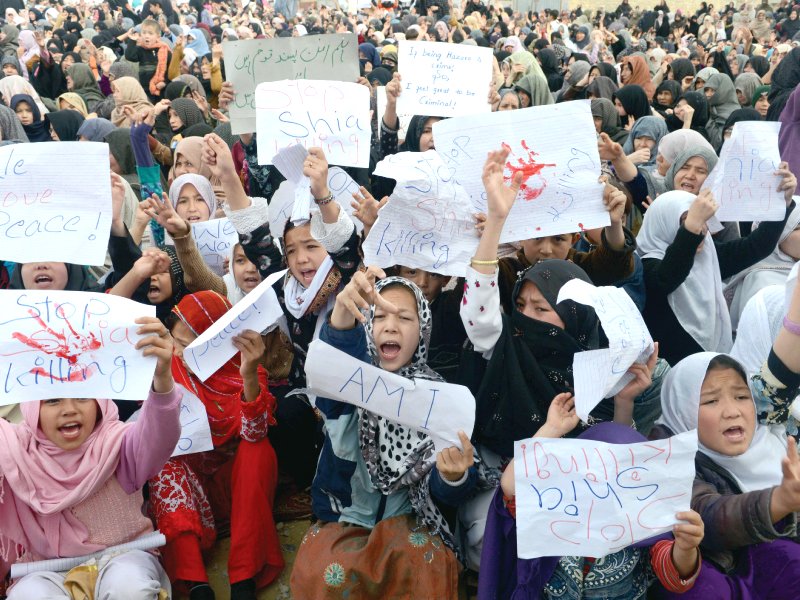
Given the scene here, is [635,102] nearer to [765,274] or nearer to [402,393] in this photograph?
[765,274]

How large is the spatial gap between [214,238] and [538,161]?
5.79ft

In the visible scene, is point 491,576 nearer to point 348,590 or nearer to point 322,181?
point 348,590

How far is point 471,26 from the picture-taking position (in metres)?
15.8

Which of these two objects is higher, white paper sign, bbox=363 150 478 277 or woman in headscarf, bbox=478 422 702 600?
white paper sign, bbox=363 150 478 277

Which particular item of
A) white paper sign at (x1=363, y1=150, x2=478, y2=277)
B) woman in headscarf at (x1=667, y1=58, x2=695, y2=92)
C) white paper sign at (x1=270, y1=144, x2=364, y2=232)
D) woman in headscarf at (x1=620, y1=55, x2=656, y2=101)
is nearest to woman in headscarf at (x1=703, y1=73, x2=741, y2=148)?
woman in headscarf at (x1=620, y1=55, x2=656, y2=101)

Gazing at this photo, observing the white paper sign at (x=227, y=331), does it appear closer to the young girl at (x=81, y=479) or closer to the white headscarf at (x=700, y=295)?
the young girl at (x=81, y=479)

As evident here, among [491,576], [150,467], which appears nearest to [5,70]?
[150,467]

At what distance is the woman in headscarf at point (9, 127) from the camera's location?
668cm

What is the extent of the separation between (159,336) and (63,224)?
806mm

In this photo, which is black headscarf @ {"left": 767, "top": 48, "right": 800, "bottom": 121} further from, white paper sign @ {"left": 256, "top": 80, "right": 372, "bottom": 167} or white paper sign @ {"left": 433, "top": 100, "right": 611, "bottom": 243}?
white paper sign @ {"left": 256, "top": 80, "right": 372, "bottom": 167}

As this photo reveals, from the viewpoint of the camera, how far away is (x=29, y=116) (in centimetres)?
756

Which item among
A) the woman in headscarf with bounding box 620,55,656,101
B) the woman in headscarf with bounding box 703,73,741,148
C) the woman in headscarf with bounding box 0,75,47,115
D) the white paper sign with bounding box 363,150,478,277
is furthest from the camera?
the woman in headscarf with bounding box 620,55,656,101

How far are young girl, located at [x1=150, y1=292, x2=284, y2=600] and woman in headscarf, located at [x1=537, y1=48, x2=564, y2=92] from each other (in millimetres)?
8472

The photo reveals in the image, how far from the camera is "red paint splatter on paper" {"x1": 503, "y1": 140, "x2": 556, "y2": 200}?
10.6 feet
